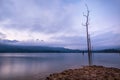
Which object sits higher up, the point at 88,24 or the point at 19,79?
the point at 88,24

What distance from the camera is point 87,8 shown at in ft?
108

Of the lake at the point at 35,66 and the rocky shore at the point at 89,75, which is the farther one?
the lake at the point at 35,66

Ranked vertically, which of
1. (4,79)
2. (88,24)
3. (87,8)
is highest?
(87,8)

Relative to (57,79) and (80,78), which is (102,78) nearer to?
(80,78)

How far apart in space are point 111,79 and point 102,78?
1018 mm

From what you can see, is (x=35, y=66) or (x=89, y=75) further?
(x=35, y=66)

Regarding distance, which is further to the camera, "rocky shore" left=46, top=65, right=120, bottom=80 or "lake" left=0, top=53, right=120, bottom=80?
A: "lake" left=0, top=53, right=120, bottom=80

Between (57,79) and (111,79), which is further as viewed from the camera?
(57,79)

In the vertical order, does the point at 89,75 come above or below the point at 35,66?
above

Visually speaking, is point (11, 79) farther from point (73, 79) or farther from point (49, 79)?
point (73, 79)

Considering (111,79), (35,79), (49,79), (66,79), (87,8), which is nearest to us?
(111,79)

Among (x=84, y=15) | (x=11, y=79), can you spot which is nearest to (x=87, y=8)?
(x=84, y=15)

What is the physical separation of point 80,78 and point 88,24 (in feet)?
52.0

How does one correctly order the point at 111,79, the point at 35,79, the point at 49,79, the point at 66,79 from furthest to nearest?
the point at 35,79
the point at 49,79
the point at 66,79
the point at 111,79
